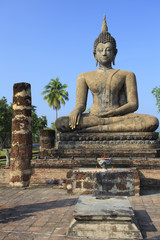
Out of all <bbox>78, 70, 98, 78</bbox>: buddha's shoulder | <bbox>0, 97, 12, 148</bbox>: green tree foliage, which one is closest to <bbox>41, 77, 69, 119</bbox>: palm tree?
<bbox>0, 97, 12, 148</bbox>: green tree foliage

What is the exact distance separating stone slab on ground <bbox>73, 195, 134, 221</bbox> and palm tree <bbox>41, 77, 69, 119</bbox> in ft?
120

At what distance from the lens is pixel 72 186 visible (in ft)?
20.9

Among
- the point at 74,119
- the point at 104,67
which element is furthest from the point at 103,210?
the point at 104,67

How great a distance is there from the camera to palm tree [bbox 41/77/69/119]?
40.6 metres

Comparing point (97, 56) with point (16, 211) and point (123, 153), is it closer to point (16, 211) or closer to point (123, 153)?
point (123, 153)

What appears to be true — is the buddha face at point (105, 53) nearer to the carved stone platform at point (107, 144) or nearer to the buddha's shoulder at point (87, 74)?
the buddha's shoulder at point (87, 74)

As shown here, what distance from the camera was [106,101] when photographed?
34.6 ft

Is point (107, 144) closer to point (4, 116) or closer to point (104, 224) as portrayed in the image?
point (104, 224)

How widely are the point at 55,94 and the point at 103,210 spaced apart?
37.9 meters

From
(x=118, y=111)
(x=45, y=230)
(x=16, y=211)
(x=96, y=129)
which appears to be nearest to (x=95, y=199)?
(x=45, y=230)

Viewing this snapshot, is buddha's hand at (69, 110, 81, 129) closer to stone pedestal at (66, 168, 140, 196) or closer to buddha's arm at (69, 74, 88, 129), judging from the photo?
buddha's arm at (69, 74, 88, 129)

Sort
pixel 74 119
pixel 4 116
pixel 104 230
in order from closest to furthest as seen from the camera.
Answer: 1. pixel 104 230
2. pixel 74 119
3. pixel 4 116

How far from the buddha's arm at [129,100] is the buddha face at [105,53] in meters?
1.17

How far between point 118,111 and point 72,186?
180 inches
